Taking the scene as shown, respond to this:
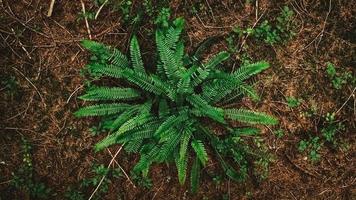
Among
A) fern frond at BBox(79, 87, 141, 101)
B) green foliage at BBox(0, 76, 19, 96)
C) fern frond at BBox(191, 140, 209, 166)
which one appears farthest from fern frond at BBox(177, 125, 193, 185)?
green foliage at BBox(0, 76, 19, 96)

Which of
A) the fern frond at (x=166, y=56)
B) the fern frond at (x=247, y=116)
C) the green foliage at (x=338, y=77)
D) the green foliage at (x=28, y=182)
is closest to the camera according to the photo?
the fern frond at (x=166, y=56)

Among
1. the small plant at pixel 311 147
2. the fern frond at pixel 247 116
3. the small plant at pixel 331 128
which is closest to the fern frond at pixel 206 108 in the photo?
the fern frond at pixel 247 116

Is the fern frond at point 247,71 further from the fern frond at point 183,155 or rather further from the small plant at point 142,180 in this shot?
the small plant at point 142,180

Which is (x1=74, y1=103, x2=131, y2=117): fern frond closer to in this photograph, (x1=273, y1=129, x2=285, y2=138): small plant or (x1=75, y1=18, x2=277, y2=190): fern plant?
(x1=75, y1=18, x2=277, y2=190): fern plant

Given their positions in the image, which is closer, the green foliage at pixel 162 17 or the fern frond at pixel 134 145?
the fern frond at pixel 134 145

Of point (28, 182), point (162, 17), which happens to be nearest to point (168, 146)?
point (162, 17)

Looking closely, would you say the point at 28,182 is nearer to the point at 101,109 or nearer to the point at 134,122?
the point at 101,109
